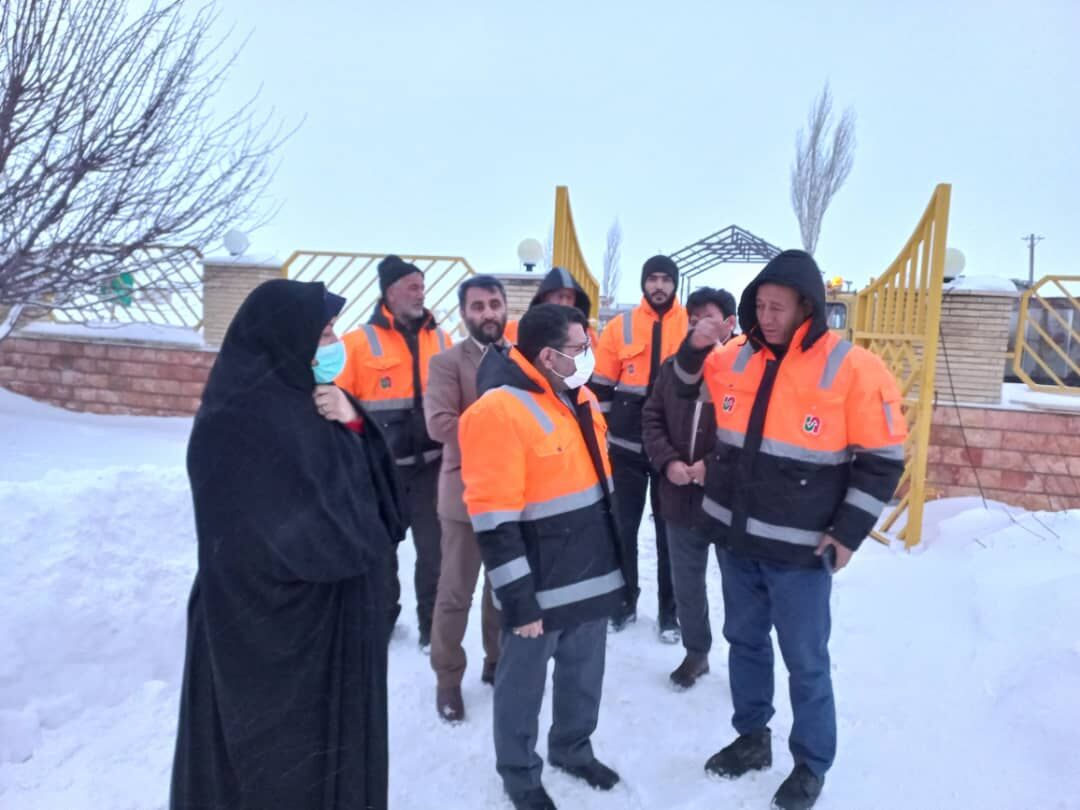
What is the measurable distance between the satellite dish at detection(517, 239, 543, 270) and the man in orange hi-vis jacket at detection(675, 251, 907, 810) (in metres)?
5.97

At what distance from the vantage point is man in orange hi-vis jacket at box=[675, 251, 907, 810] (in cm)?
254

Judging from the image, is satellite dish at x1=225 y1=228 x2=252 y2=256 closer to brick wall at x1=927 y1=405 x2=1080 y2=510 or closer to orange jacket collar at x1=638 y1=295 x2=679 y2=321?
orange jacket collar at x1=638 y1=295 x2=679 y2=321

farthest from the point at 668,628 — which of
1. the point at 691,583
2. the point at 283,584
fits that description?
the point at 283,584

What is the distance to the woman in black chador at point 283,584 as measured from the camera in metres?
1.91

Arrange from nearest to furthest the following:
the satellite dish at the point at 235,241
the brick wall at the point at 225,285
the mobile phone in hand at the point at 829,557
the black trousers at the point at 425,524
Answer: the mobile phone in hand at the point at 829,557 → the black trousers at the point at 425,524 → the satellite dish at the point at 235,241 → the brick wall at the point at 225,285

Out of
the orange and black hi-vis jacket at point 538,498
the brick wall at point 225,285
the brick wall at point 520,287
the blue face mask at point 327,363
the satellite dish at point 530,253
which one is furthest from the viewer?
the brick wall at point 225,285

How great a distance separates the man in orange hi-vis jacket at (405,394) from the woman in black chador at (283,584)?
1.61m

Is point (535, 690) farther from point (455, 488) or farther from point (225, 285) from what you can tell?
point (225, 285)

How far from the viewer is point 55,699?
10.8ft

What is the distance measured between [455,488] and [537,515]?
859 mm

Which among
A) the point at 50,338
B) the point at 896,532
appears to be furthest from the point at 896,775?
the point at 50,338

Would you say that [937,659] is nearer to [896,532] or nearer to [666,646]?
[666,646]

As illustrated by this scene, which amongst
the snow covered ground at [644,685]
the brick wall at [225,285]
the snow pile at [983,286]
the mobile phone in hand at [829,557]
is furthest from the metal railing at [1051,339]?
the brick wall at [225,285]

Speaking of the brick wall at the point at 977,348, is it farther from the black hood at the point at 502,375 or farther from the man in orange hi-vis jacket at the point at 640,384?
the black hood at the point at 502,375
